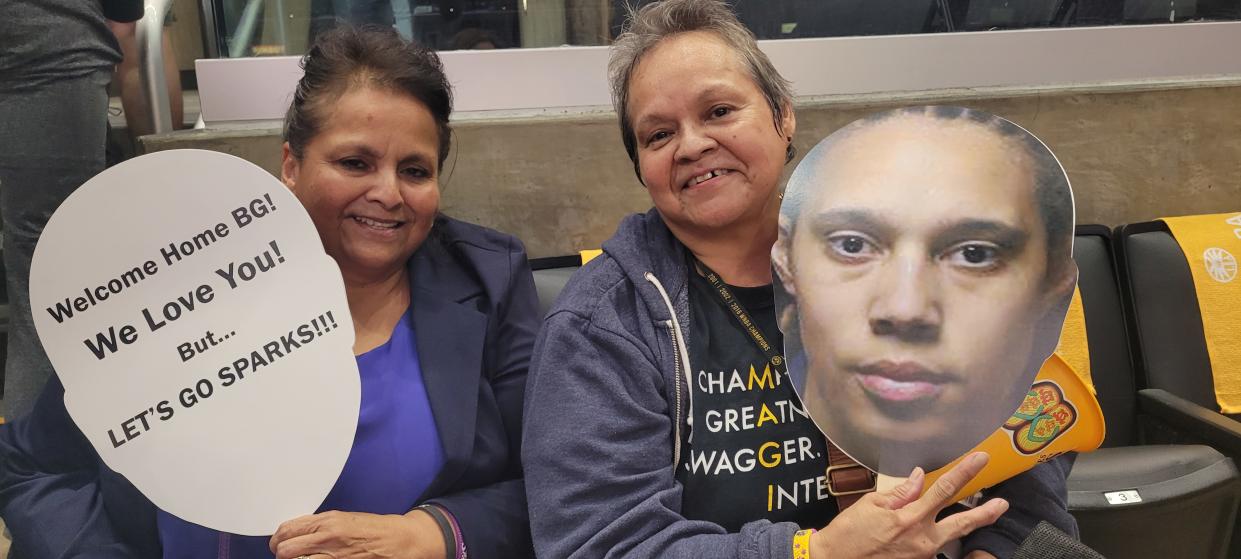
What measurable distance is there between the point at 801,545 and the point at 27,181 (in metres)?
1.00

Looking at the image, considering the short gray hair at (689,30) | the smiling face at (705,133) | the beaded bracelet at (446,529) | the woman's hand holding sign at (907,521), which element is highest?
the short gray hair at (689,30)

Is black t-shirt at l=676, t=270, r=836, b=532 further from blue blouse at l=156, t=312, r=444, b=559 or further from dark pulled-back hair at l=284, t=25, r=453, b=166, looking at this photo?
dark pulled-back hair at l=284, t=25, r=453, b=166

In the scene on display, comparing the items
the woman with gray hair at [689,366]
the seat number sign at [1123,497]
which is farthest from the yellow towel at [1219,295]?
the woman with gray hair at [689,366]

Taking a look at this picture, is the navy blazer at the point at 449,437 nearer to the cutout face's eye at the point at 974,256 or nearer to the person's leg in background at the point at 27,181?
the person's leg in background at the point at 27,181

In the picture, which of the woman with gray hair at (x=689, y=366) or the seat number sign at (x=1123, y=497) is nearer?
the woman with gray hair at (x=689, y=366)

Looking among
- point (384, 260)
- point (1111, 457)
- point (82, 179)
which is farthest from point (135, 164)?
point (1111, 457)

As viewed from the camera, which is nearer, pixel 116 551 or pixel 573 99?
pixel 116 551

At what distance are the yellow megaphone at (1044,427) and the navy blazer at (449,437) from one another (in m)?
0.59

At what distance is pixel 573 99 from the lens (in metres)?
1.95

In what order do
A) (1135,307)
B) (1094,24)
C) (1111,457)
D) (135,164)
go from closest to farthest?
(135,164) → (1111,457) → (1135,307) → (1094,24)

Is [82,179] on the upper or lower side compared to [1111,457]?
upper

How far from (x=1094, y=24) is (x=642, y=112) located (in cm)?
165

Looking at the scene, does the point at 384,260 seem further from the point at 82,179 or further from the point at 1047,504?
the point at 1047,504

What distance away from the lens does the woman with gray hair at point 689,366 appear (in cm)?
98
